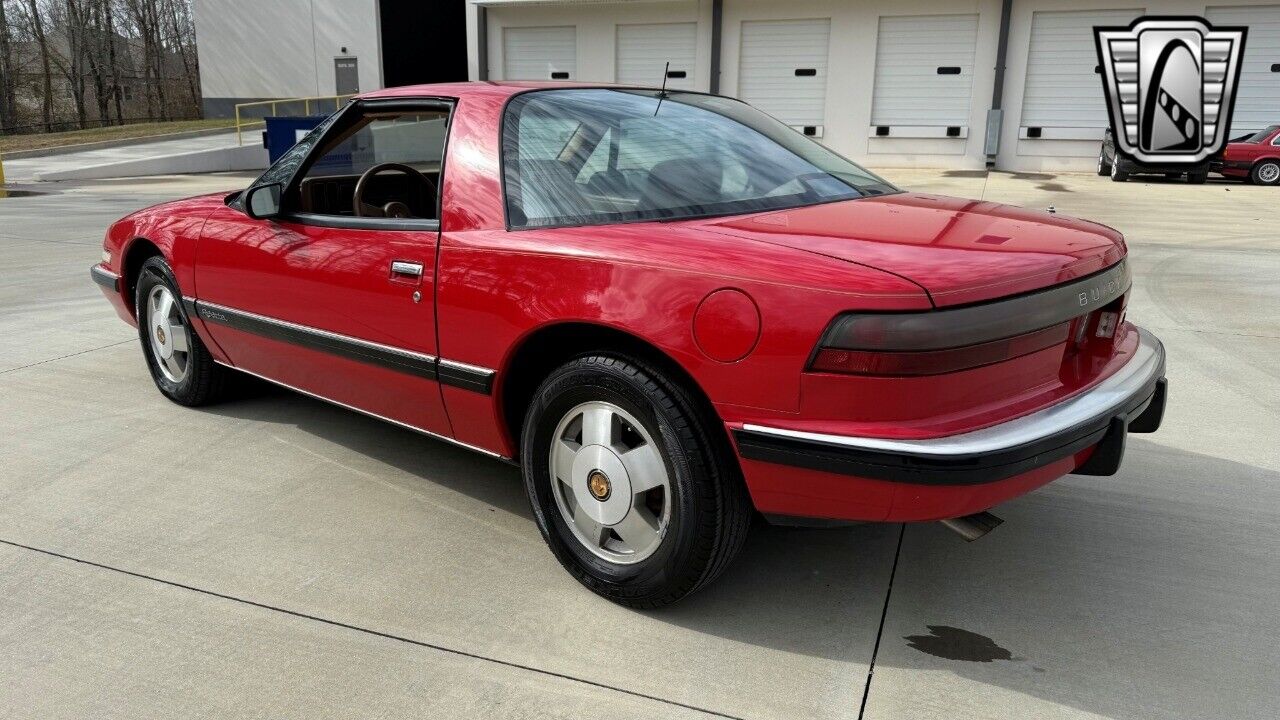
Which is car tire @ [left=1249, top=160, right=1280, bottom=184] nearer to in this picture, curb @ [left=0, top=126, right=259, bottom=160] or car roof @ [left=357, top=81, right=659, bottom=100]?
car roof @ [left=357, top=81, right=659, bottom=100]

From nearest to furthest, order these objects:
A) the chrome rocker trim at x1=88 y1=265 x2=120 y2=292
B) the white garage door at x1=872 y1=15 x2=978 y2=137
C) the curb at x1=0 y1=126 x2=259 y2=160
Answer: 1. the chrome rocker trim at x1=88 y1=265 x2=120 y2=292
2. the white garage door at x1=872 y1=15 x2=978 y2=137
3. the curb at x1=0 y1=126 x2=259 y2=160

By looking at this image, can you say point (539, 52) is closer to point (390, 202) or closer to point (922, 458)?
point (390, 202)

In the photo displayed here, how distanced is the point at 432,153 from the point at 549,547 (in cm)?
215

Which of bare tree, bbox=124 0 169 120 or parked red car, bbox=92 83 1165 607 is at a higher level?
bare tree, bbox=124 0 169 120

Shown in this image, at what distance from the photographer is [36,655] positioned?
2.45m

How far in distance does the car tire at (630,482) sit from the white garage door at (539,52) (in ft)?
79.7

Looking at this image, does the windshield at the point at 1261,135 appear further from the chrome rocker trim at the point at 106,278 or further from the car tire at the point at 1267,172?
the chrome rocker trim at the point at 106,278

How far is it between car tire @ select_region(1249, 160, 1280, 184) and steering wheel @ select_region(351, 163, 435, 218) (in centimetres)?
1954

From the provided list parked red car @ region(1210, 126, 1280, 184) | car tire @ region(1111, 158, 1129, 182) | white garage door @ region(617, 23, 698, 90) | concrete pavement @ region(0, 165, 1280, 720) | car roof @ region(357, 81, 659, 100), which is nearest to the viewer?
concrete pavement @ region(0, 165, 1280, 720)

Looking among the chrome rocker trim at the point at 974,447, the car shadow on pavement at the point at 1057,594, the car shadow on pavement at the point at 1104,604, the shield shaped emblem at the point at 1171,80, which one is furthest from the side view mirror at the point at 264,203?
the shield shaped emblem at the point at 1171,80

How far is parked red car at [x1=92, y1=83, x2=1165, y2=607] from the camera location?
7.07 feet

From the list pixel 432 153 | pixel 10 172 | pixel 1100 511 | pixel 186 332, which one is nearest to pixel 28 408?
pixel 186 332

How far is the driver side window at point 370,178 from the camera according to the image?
370cm

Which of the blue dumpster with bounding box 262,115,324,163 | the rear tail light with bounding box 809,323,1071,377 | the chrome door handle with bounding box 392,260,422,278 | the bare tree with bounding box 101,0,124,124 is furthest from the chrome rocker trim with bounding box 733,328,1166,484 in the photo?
the bare tree with bounding box 101,0,124,124
